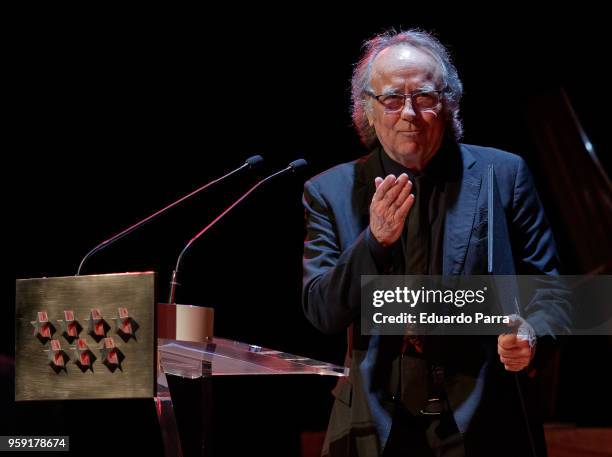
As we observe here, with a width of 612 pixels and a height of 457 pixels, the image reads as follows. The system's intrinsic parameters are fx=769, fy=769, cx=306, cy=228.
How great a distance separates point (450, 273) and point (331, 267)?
Answer: 30 cm

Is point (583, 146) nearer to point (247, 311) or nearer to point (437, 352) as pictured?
point (247, 311)

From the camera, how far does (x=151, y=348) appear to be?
5.24ft

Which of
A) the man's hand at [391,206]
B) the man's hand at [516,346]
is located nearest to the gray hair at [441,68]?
the man's hand at [391,206]

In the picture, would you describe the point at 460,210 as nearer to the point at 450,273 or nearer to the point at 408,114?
the point at 450,273

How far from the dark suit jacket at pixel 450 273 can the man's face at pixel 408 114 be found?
8 centimetres

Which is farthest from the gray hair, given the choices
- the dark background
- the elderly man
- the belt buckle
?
the dark background

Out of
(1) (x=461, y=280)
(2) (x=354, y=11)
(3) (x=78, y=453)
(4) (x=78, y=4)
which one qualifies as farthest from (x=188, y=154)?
(1) (x=461, y=280)

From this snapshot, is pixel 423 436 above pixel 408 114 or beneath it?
beneath

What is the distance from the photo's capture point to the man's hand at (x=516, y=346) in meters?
1.72

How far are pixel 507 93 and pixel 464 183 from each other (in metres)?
2.76

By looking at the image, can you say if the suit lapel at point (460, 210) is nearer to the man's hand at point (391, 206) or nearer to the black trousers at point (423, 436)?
the man's hand at point (391, 206)

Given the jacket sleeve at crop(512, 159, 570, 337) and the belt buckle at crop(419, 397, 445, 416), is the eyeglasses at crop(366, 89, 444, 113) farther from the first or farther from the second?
the belt buckle at crop(419, 397, 445, 416)

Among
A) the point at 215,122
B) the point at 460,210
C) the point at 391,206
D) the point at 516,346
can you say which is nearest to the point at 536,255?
the point at 460,210

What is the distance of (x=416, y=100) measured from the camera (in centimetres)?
210
